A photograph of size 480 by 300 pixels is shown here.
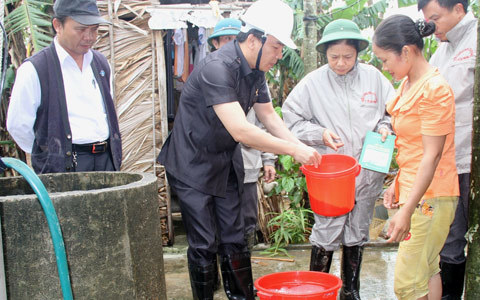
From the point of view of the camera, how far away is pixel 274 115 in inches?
142

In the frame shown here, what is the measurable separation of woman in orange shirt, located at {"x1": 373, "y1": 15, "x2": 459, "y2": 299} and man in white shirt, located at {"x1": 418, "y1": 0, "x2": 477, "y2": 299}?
521 mm

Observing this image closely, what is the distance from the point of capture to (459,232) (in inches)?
124

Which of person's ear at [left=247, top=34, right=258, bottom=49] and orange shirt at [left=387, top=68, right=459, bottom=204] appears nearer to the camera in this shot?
orange shirt at [left=387, top=68, right=459, bottom=204]

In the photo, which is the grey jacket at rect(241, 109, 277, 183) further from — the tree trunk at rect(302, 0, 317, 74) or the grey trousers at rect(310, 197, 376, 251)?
the tree trunk at rect(302, 0, 317, 74)

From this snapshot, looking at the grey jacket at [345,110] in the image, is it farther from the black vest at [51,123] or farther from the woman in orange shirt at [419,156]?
the black vest at [51,123]

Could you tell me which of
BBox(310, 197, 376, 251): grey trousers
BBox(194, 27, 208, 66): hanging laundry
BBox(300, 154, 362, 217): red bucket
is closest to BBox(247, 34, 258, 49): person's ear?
BBox(300, 154, 362, 217): red bucket

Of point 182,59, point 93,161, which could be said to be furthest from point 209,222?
point 182,59

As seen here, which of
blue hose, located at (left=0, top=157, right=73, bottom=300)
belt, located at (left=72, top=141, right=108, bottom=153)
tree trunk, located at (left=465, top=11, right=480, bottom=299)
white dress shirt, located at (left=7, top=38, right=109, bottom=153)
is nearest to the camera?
blue hose, located at (left=0, top=157, right=73, bottom=300)

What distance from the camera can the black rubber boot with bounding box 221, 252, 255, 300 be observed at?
11.1 ft

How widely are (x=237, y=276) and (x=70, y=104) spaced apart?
5.13ft

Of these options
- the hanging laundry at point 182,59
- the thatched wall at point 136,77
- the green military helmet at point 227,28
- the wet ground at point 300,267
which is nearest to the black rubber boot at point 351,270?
the wet ground at point 300,267

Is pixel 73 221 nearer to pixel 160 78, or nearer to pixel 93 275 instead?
pixel 93 275

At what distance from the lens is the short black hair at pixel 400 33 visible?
2.56 m

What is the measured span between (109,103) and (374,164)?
70.9 inches
